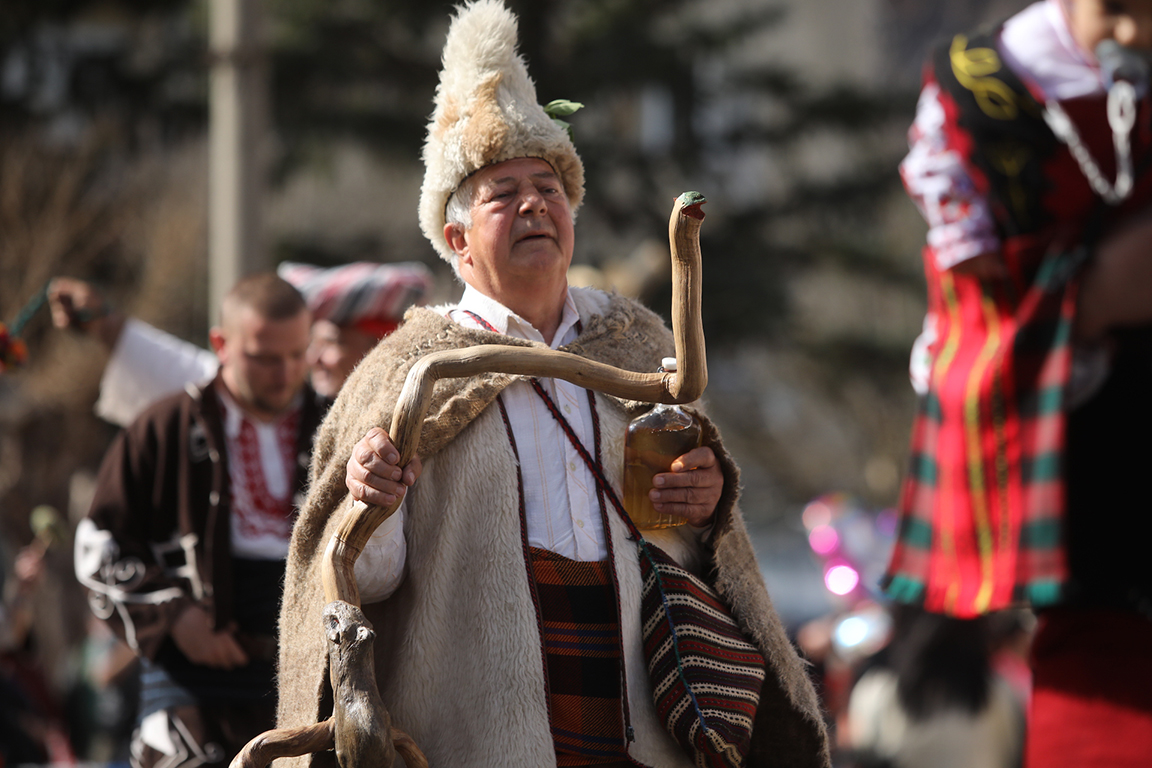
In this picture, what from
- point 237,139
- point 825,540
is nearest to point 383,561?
point 237,139

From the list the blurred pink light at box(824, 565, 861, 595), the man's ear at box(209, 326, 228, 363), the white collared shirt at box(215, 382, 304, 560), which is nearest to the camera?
the white collared shirt at box(215, 382, 304, 560)

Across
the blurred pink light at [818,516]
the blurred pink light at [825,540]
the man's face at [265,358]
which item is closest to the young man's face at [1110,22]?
the man's face at [265,358]

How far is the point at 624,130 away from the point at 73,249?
235 inches

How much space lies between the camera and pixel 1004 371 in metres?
2.76

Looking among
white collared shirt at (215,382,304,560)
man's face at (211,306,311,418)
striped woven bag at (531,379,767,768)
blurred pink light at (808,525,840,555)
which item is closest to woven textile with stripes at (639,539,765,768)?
striped woven bag at (531,379,767,768)

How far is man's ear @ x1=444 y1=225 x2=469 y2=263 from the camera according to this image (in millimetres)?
3041

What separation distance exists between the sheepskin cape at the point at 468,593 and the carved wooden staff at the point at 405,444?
167 mm

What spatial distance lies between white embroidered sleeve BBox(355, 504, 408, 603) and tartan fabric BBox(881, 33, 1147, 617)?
1.04 meters

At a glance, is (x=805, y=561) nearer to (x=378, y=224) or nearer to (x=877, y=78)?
(x=378, y=224)

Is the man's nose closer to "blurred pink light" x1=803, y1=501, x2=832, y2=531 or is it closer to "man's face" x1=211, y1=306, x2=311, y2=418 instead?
"man's face" x1=211, y1=306, x2=311, y2=418

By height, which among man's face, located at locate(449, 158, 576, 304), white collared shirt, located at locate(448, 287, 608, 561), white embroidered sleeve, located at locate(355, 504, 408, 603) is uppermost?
man's face, located at locate(449, 158, 576, 304)

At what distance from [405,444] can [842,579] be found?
642 centimetres

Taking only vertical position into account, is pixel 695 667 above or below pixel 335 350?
below

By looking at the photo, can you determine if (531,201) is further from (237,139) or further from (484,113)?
(237,139)
